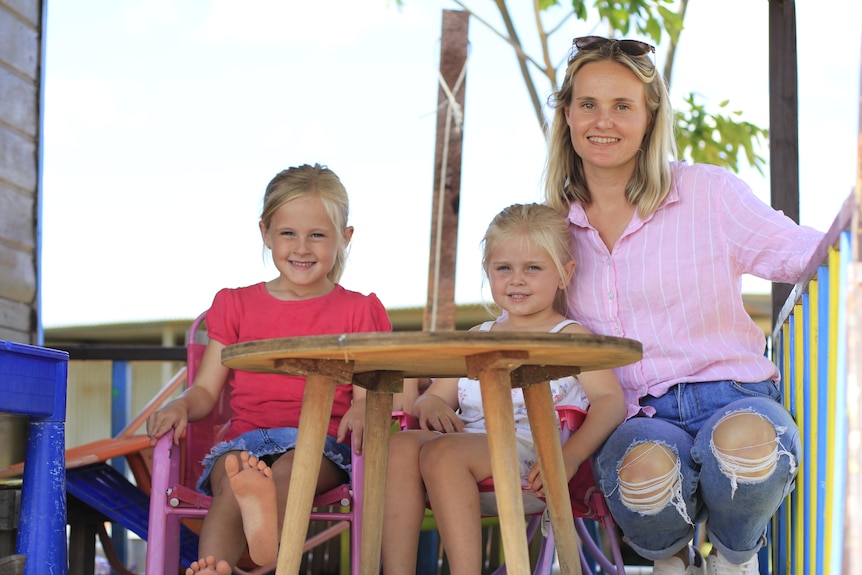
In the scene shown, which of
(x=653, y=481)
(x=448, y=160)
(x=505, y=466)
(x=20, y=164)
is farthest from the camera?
(x=448, y=160)

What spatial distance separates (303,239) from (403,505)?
82cm

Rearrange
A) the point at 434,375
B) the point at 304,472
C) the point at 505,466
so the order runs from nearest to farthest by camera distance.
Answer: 1. the point at 505,466
2. the point at 304,472
3. the point at 434,375

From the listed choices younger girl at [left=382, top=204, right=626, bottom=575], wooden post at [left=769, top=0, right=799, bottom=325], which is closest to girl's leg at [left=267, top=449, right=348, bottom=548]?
younger girl at [left=382, top=204, right=626, bottom=575]

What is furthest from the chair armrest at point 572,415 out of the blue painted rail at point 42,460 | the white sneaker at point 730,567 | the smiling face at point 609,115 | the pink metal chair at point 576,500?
the blue painted rail at point 42,460

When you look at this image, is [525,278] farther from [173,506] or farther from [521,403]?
[173,506]

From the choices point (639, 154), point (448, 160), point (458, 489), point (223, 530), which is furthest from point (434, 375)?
point (448, 160)

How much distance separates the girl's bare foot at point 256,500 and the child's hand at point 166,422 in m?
0.38

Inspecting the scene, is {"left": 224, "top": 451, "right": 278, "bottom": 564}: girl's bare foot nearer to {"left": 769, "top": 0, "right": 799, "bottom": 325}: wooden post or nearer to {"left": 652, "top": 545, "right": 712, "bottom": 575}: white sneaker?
{"left": 652, "top": 545, "right": 712, "bottom": 575}: white sneaker

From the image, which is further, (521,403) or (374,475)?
(521,403)

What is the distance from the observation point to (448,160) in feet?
13.2

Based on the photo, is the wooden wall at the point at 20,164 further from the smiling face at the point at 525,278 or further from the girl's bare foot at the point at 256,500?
the smiling face at the point at 525,278

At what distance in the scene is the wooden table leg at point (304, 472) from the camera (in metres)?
1.83

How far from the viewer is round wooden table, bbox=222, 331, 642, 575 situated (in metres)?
1.58

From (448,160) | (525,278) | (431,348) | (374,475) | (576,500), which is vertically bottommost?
(576,500)
